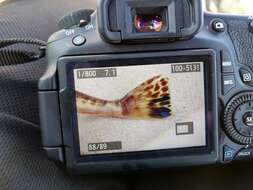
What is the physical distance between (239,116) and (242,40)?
68 mm

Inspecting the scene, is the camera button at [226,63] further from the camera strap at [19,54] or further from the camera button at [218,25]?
the camera strap at [19,54]

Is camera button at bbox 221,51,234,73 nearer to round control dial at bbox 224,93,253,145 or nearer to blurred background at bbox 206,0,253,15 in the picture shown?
round control dial at bbox 224,93,253,145

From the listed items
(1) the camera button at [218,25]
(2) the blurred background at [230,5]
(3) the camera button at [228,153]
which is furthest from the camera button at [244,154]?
(2) the blurred background at [230,5]

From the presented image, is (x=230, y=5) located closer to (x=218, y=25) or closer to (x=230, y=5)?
(x=230, y=5)

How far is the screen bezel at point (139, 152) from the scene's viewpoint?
0.43 m

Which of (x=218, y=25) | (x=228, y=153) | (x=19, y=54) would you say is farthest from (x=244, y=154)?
(x=19, y=54)

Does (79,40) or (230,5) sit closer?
(79,40)

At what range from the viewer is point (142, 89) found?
1.42 ft

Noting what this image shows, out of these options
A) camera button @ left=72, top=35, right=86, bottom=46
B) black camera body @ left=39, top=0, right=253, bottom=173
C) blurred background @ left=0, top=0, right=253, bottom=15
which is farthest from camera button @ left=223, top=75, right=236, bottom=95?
blurred background @ left=0, top=0, right=253, bottom=15

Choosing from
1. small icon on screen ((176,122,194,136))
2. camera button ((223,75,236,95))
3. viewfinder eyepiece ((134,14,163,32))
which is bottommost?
small icon on screen ((176,122,194,136))

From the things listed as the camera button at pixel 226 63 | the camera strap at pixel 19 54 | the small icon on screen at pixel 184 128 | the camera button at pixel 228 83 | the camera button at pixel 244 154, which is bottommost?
the camera button at pixel 244 154

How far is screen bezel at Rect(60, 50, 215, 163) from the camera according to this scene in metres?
0.43

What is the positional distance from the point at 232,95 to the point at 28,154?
0.61 feet

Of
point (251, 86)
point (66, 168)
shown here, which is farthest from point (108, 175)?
point (251, 86)
